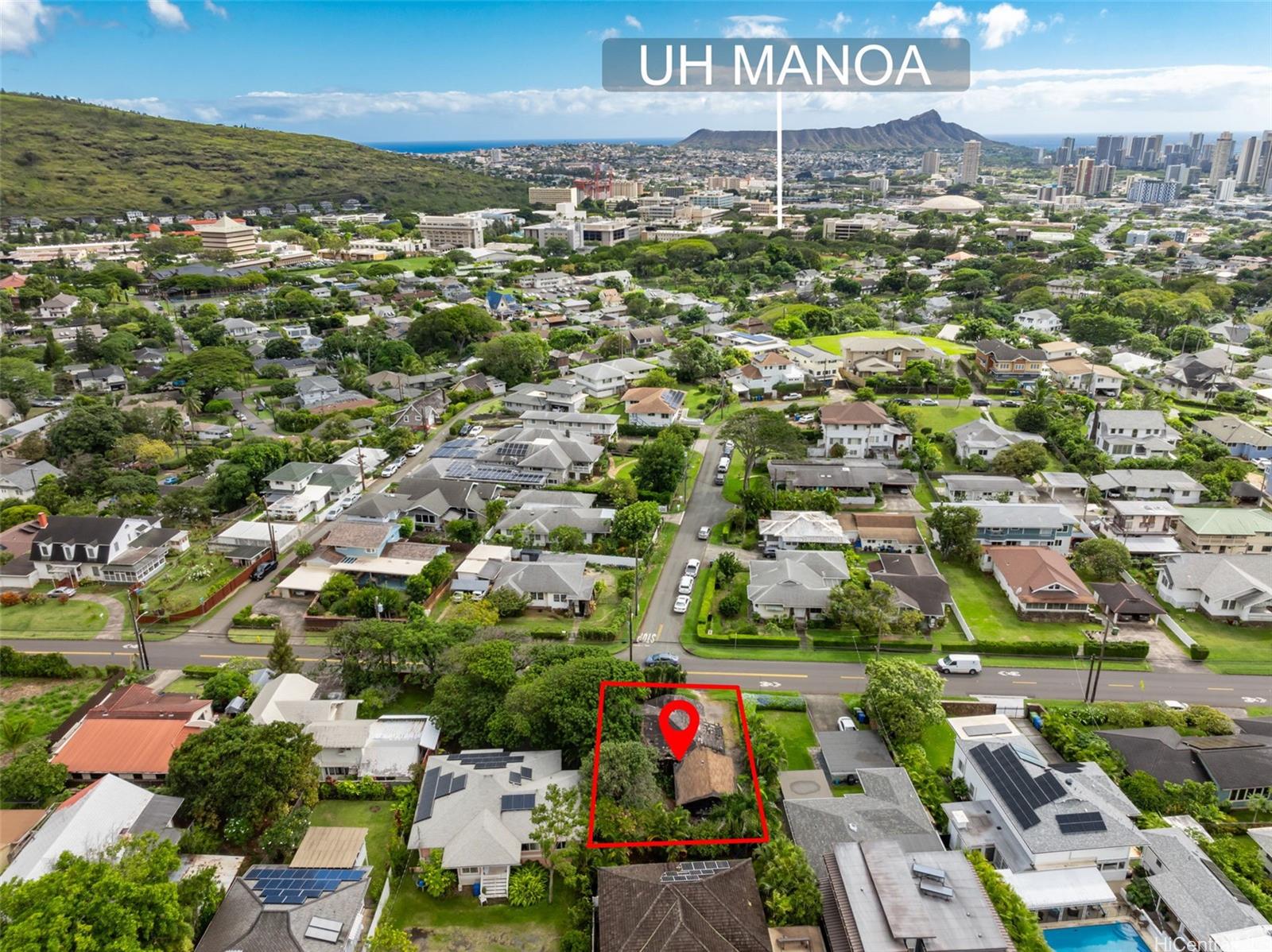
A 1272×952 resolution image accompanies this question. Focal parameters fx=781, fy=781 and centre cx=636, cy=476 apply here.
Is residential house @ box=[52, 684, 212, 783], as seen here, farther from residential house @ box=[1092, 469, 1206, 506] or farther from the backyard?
residential house @ box=[1092, 469, 1206, 506]

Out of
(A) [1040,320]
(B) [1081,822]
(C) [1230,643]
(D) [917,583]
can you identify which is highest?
(A) [1040,320]

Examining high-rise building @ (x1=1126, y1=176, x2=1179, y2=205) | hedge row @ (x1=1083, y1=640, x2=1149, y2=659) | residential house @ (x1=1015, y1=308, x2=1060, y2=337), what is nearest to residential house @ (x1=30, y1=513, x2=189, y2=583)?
hedge row @ (x1=1083, y1=640, x2=1149, y2=659)

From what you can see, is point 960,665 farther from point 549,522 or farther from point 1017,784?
point 549,522

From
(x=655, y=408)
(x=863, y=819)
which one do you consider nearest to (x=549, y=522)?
(x=655, y=408)

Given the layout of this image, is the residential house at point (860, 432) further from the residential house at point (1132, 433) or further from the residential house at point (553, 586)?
the residential house at point (553, 586)

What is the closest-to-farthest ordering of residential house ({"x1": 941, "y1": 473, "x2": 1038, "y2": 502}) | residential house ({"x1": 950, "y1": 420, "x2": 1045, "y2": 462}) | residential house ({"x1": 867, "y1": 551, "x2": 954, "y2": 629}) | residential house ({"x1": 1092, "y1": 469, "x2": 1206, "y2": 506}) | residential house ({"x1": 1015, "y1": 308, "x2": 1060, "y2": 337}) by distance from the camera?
residential house ({"x1": 867, "y1": 551, "x2": 954, "y2": 629}), residential house ({"x1": 941, "y1": 473, "x2": 1038, "y2": 502}), residential house ({"x1": 1092, "y1": 469, "x2": 1206, "y2": 506}), residential house ({"x1": 950, "y1": 420, "x2": 1045, "y2": 462}), residential house ({"x1": 1015, "y1": 308, "x2": 1060, "y2": 337})

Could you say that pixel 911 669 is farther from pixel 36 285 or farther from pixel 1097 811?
pixel 36 285

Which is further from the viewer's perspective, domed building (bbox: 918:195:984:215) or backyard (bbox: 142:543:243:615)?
domed building (bbox: 918:195:984:215)
